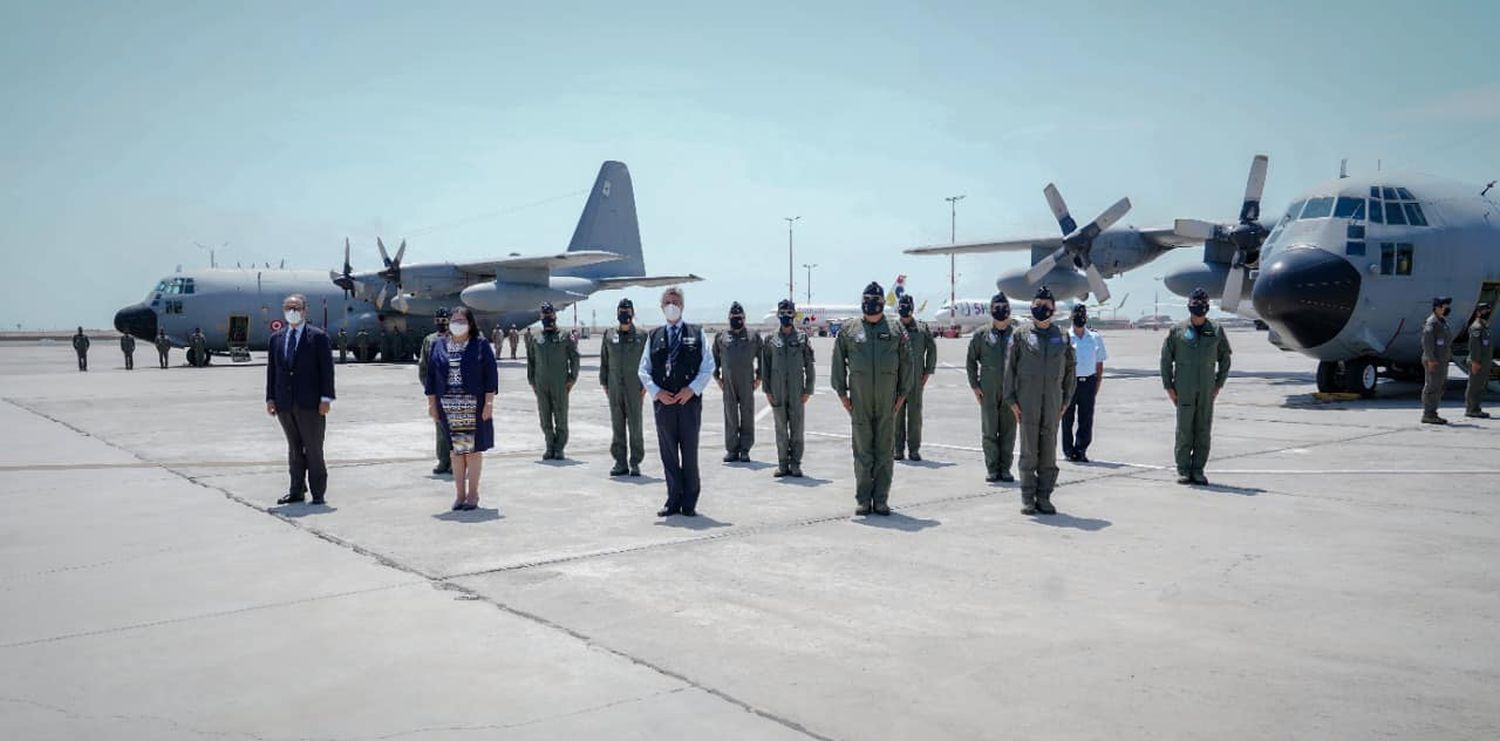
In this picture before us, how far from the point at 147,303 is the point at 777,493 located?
31939 millimetres

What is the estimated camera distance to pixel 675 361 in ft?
26.0

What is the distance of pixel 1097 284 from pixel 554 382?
67.3 feet

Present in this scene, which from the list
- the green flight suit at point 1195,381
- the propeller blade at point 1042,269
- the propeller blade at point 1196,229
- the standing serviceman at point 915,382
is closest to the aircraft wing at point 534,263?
the propeller blade at point 1042,269

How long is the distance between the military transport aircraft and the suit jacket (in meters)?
14.7

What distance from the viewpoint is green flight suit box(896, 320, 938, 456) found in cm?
1134

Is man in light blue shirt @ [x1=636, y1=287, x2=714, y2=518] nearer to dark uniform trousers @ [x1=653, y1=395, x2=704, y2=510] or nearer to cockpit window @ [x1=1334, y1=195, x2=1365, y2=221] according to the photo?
dark uniform trousers @ [x1=653, y1=395, x2=704, y2=510]

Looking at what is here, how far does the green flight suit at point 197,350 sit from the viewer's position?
3347 centimetres

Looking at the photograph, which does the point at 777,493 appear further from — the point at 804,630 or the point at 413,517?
the point at 804,630

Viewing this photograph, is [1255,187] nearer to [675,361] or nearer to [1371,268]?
[1371,268]

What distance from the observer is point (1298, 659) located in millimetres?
4398

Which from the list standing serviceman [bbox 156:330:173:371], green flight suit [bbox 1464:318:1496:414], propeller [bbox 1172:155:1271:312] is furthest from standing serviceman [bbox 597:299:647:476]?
standing serviceman [bbox 156:330:173:371]

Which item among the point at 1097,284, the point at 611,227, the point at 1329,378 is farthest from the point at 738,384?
the point at 611,227

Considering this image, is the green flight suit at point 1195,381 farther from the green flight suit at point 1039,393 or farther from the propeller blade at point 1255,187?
the propeller blade at point 1255,187

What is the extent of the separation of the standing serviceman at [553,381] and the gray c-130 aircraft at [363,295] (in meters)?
21.9
